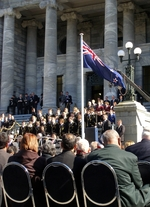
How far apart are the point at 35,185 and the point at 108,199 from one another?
1378 millimetres

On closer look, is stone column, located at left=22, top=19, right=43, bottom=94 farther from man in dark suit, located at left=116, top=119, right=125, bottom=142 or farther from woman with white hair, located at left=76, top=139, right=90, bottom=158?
woman with white hair, located at left=76, top=139, right=90, bottom=158

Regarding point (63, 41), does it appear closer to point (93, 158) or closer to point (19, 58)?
point (19, 58)

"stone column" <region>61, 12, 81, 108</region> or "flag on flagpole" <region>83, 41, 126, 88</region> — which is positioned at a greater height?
"stone column" <region>61, 12, 81, 108</region>

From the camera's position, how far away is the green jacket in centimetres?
535

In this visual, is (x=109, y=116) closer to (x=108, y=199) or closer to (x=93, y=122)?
(x=93, y=122)

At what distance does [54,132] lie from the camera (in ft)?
73.3

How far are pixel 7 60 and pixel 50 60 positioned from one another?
4.13 meters

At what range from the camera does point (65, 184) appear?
5719 mm

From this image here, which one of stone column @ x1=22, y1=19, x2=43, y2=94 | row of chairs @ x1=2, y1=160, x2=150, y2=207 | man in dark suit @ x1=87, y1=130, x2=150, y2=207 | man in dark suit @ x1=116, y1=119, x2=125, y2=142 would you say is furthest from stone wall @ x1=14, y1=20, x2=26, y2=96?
man in dark suit @ x1=87, y1=130, x2=150, y2=207

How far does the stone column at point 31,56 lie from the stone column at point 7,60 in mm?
3031

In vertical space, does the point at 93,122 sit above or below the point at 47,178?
above

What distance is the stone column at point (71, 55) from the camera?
34719mm

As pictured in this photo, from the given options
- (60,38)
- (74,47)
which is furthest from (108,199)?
(60,38)

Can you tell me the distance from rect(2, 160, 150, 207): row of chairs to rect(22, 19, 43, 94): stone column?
1225 inches
